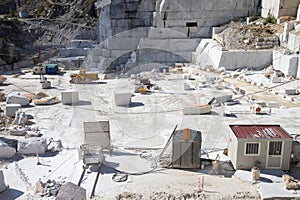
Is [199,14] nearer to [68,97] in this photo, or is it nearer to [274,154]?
[68,97]

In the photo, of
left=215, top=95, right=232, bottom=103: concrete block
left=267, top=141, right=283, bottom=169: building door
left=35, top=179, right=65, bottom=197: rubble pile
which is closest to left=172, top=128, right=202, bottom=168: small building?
left=267, top=141, right=283, bottom=169: building door

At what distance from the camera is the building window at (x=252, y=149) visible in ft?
28.8

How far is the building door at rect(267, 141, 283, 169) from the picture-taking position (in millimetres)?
8766

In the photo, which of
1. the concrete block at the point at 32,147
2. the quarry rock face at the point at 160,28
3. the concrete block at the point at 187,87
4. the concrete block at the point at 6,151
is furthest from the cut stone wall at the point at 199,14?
the concrete block at the point at 6,151

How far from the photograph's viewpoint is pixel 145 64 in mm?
24609

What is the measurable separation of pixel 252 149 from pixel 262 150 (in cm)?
25

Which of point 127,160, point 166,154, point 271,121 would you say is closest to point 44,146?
point 127,160

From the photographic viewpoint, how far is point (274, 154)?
8.84 metres

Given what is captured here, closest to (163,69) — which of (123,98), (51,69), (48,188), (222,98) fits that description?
(51,69)

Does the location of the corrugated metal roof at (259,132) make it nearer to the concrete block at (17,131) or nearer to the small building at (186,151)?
the small building at (186,151)

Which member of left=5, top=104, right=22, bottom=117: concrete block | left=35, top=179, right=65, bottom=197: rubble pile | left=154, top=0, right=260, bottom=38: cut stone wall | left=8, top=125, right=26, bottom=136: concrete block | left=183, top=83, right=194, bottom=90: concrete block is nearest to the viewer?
left=35, top=179, right=65, bottom=197: rubble pile

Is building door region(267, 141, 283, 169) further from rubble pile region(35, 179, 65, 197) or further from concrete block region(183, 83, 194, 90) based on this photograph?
concrete block region(183, 83, 194, 90)

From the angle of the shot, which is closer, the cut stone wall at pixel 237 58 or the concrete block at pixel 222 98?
the concrete block at pixel 222 98

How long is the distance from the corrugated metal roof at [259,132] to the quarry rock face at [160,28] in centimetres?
1547
